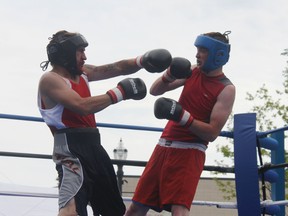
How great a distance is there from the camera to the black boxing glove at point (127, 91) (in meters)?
2.98

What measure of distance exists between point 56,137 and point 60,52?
17.3 inches

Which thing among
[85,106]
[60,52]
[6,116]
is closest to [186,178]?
[85,106]

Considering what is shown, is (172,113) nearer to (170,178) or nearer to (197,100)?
(197,100)

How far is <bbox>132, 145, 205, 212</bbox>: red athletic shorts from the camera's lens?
3.25 metres

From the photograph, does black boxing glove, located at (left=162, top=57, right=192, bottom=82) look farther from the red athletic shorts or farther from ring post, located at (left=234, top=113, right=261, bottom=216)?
ring post, located at (left=234, top=113, right=261, bottom=216)

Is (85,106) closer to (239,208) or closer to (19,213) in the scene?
(239,208)

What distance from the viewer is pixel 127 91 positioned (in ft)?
9.82

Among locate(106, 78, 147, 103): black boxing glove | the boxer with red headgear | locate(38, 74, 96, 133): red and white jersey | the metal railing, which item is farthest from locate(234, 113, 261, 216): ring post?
locate(38, 74, 96, 133): red and white jersey

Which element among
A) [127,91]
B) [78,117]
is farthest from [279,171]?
[78,117]

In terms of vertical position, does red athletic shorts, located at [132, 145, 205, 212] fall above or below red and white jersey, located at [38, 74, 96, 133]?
below

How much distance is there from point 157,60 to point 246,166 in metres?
0.97

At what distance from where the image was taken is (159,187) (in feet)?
11.0

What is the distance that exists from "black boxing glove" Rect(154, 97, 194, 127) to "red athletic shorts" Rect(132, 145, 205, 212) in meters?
0.23

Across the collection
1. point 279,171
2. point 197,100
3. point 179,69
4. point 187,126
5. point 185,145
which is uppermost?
point 179,69
